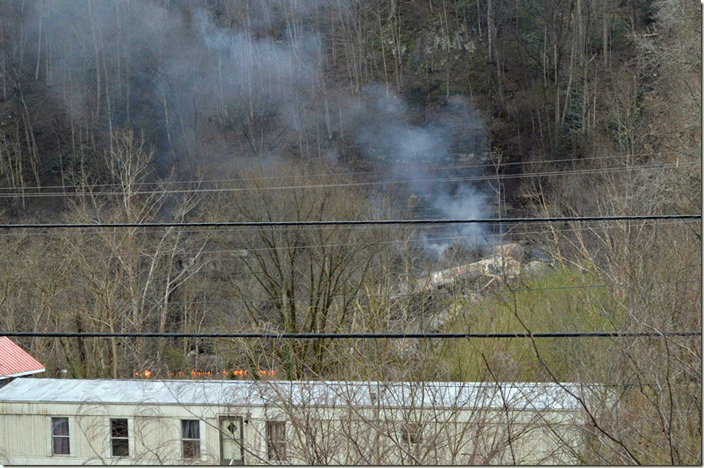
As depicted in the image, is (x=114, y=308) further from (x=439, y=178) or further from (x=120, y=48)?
(x=120, y=48)

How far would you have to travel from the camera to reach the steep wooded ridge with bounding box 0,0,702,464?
1661cm

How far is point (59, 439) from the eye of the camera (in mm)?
9758

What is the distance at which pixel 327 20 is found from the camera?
35.7 metres

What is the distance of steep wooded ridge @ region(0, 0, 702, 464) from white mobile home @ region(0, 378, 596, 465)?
16.2 ft

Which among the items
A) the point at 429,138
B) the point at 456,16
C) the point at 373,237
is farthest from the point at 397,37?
the point at 373,237

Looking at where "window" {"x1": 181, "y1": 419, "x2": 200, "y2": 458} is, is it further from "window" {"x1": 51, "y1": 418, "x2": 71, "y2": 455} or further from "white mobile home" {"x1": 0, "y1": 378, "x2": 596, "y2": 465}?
"window" {"x1": 51, "y1": 418, "x2": 71, "y2": 455}

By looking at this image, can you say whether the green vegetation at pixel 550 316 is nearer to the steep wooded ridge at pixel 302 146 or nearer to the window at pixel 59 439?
the steep wooded ridge at pixel 302 146

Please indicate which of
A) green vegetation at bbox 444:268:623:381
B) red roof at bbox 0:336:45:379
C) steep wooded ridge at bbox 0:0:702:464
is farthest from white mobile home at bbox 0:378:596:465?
steep wooded ridge at bbox 0:0:702:464

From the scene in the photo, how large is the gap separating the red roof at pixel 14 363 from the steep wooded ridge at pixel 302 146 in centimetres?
235

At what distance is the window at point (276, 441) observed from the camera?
4910 millimetres

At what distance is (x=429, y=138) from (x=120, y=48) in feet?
45.7

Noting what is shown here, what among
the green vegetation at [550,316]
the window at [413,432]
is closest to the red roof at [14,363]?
the green vegetation at [550,316]

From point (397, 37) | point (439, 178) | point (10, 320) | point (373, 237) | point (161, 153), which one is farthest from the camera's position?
point (397, 37)

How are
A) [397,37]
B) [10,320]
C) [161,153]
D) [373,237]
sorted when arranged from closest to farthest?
[10,320] < [373,237] < [161,153] < [397,37]
